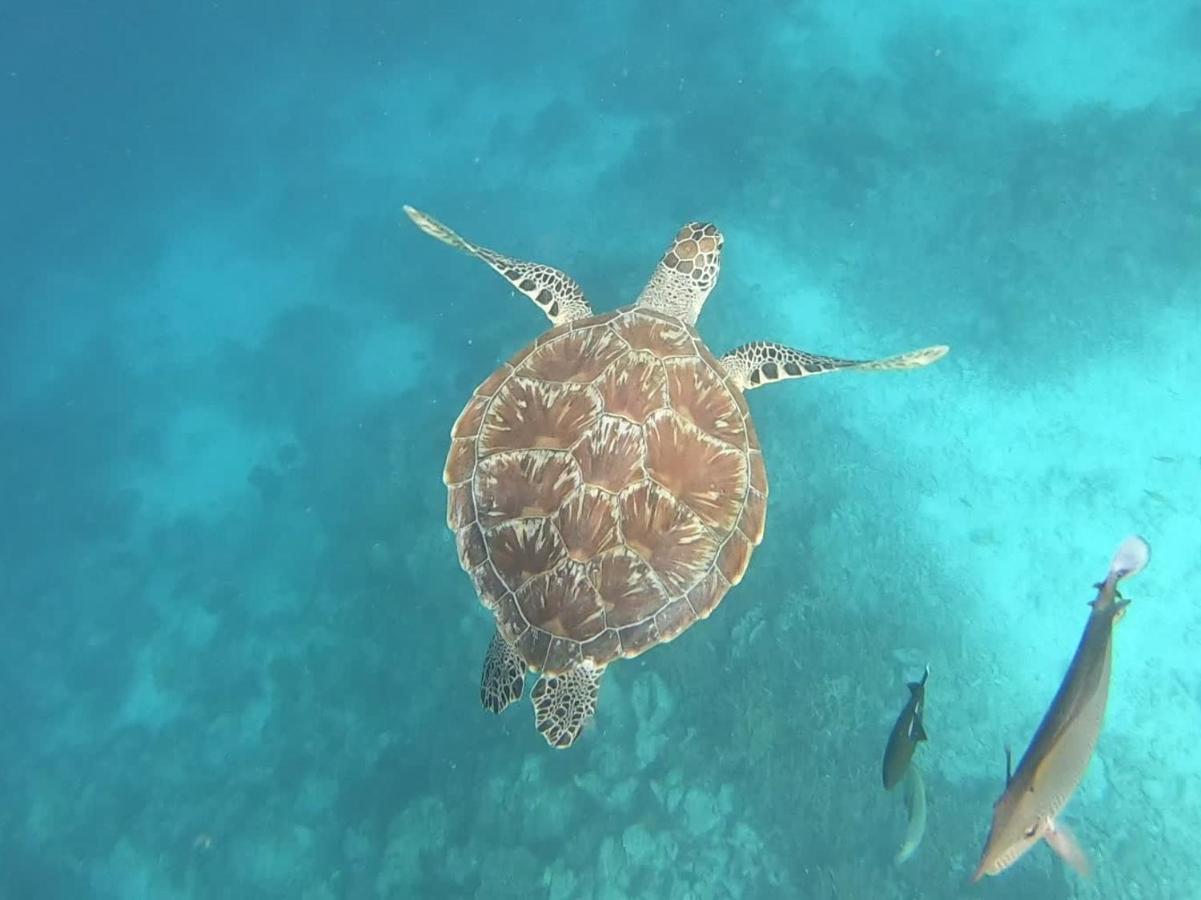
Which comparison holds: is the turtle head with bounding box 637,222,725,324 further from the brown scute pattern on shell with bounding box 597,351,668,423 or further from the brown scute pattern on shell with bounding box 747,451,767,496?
the brown scute pattern on shell with bounding box 747,451,767,496

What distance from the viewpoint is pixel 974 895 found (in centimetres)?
478

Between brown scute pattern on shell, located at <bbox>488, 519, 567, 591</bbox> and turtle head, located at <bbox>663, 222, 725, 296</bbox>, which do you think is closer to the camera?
brown scute pattern on shell, located at <bbox>488, 519, 567, 591</bbox>

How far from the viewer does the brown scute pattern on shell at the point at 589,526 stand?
11.8 ft

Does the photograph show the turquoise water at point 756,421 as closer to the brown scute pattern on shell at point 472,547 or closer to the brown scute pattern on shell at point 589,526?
the brown scute pattern on shell at point 472,547

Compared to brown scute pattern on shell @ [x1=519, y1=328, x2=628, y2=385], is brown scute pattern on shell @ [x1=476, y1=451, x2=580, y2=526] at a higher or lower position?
lower

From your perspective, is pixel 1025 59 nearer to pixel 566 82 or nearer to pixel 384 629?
pixel 566 82

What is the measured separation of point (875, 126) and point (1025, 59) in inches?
75.7

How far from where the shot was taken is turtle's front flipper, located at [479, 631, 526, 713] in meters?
4.18

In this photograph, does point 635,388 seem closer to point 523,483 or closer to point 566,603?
point 523,483

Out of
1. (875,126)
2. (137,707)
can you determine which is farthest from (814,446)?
(137,707)

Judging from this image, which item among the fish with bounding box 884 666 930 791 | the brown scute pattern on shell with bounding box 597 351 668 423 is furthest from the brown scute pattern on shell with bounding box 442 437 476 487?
the fish with bounding box 884 666 930 791

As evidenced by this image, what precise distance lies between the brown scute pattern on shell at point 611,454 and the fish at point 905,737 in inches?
62.6

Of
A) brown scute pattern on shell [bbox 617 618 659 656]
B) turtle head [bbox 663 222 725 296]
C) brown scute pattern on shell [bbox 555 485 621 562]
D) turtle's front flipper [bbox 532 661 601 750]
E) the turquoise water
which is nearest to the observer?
brown scute pattern on shell [bbox 555 485 621 562]

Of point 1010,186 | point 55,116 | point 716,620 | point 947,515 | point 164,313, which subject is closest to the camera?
point 716,620
